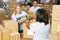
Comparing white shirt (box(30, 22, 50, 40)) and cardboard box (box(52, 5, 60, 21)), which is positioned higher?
cardboard box (box(52, 5, 60, 21))

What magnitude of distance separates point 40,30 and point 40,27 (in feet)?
0.14

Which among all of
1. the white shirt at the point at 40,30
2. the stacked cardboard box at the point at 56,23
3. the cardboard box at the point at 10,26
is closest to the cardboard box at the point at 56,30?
the stacked cardboard box at the point at 56,23

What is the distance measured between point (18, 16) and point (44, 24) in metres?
1.36

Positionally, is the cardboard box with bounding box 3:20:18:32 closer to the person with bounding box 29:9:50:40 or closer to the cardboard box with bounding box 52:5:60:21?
the person with bounding box 29:9:50:40

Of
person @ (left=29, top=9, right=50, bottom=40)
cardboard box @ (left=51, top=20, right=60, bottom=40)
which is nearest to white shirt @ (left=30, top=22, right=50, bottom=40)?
person @ (left=29, top=9, right=50, bottom=40)

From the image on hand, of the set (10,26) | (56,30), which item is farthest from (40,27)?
(10,26)

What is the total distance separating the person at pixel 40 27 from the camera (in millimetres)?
2193

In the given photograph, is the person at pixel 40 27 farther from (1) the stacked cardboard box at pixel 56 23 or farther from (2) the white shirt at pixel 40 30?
(1) the stacked cardboard box at pixel 56 23

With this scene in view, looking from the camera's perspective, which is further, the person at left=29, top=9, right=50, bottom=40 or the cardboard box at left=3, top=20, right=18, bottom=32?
the person at left=29, top=9, right=50, bottom=40

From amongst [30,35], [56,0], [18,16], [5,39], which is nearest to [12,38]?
[5,39]

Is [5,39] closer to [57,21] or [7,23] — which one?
[7,23]

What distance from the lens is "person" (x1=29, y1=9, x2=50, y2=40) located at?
219 cm

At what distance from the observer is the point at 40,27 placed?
86.5 inches

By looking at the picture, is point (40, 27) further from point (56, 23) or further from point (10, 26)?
point (10, 26)
